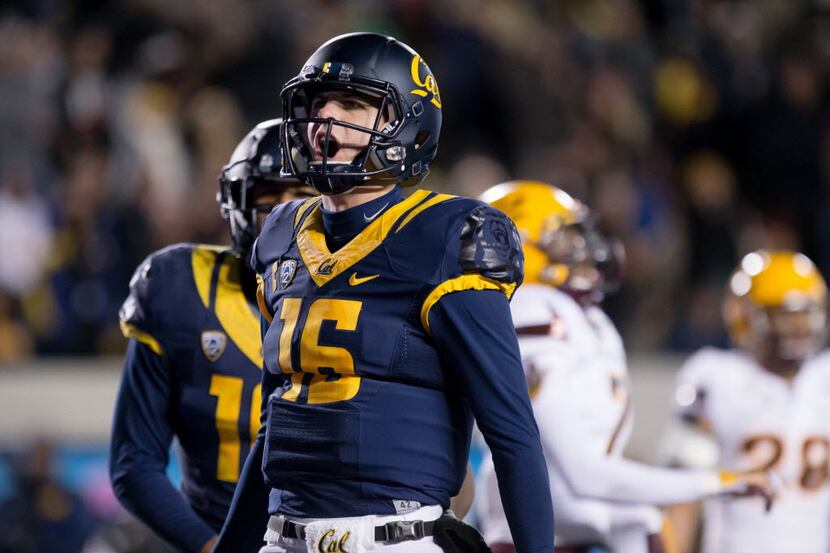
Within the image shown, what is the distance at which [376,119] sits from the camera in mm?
2934

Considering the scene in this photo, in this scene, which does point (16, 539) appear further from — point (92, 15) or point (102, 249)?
point (92, 15)

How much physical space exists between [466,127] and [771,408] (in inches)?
197

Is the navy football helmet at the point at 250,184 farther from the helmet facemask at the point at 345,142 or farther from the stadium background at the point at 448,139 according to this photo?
the stadium background at the point at 448,139

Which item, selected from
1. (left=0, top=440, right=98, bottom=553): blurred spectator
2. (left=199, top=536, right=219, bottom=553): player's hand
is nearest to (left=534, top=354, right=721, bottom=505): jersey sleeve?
(left=199, top=536, right=219, bottom=553): player's hand

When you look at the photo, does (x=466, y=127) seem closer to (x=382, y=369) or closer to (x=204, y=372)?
(x=204, y=372)

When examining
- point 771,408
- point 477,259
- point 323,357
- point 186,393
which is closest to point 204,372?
point 186,393

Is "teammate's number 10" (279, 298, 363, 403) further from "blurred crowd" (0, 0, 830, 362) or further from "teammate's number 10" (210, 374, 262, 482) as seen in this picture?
"blurred crowd" (0, 0, 830, 362)

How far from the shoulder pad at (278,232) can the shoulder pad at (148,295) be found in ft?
1.89

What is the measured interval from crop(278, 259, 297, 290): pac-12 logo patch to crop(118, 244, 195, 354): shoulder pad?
2.51 ft

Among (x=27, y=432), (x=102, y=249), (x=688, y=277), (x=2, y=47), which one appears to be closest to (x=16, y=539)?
(x=27, y=432)

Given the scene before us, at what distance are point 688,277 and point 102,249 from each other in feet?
12.3

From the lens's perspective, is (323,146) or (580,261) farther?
(580,261)

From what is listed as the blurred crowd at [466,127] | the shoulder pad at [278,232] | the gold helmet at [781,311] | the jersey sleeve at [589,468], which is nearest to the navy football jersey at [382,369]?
the shoulder pad at [278,232]

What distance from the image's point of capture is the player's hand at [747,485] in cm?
390
